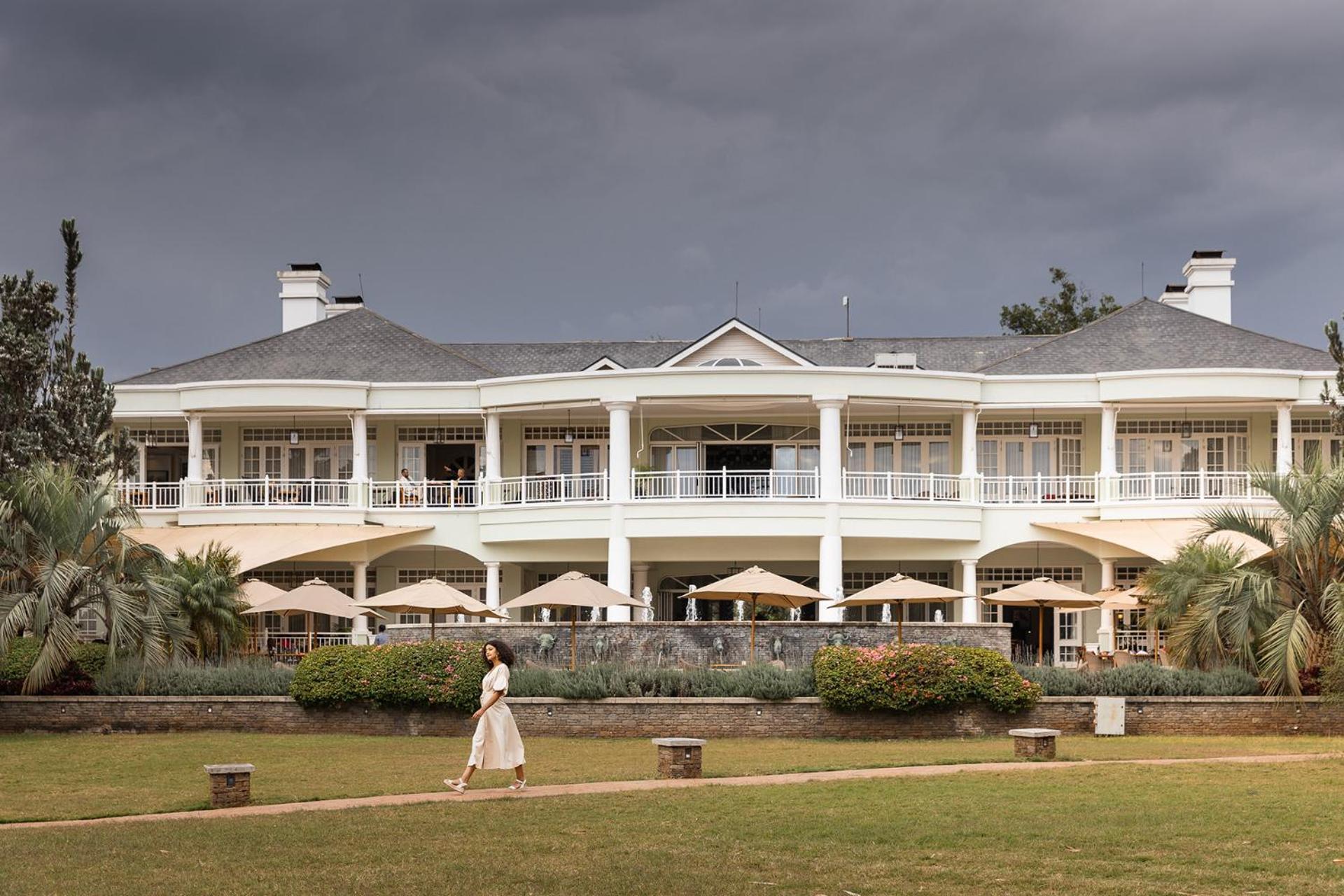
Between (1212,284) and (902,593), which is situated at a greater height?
(1212,284)

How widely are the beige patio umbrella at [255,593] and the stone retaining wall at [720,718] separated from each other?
4.86m

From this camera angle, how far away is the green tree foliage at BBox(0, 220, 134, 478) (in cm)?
3041

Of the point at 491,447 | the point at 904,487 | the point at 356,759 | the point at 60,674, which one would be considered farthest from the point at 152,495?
the point at 356,759

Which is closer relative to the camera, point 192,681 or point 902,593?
point 192,681

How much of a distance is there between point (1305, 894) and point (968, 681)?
1275 cm

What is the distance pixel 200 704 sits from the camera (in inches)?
1008

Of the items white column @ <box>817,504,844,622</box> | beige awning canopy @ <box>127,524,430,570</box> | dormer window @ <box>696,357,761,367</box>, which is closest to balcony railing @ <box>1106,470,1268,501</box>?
white column @ <box>817,504,844,622</box>

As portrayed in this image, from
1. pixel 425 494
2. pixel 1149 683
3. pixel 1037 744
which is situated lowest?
pixel 1037 744

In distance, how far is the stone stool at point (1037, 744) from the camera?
20.2 meters

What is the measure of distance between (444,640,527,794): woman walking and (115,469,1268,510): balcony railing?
18.4 meters

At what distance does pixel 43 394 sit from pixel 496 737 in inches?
708

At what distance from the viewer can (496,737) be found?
16.9m

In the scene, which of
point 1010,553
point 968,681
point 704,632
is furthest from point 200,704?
point 1010,553

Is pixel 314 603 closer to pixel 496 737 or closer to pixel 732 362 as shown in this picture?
pixel 732 362
